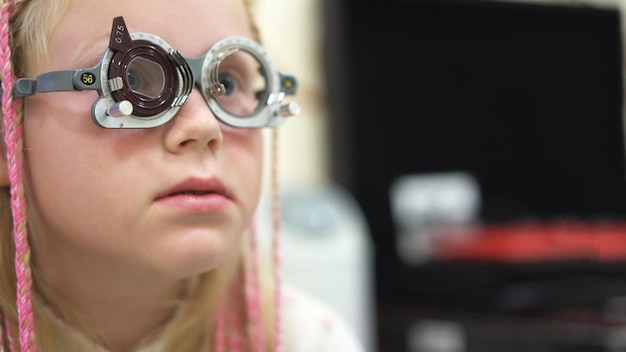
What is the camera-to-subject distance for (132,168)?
1.79ft

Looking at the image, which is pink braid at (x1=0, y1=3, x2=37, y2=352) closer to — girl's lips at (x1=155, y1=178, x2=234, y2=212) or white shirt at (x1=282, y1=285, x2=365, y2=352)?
girl's lips at (x1=155, y1=178, x2=234, y2=212)

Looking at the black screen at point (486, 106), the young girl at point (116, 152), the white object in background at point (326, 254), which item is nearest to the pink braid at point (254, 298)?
the young girl at point (116, 152)

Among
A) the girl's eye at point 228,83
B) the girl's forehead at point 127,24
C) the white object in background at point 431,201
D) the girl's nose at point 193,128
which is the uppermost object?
the girl's forehead at point 127,24

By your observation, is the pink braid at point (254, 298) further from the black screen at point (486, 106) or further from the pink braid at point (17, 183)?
the black screen at point (486, 106)

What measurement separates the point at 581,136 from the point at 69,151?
5.78 feet

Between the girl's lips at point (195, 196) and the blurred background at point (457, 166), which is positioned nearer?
the girl's lips at point (195, 196)

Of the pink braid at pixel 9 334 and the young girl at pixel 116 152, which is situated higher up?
the young girl at pixel 116 152

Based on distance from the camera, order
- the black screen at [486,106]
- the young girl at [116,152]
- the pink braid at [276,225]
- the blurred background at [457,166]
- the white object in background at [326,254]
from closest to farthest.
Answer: the young girl at [116,152], the pink braid at [276,225], the white object in background at [326,254], the blurred background at [457,166], the black screen at [486,106]

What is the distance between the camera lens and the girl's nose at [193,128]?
550 mm

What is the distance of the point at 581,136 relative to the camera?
201 centimetres

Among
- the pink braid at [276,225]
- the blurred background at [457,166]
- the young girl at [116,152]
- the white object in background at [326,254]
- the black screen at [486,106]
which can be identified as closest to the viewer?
the young girl at [116,152]

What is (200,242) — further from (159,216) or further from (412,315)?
(412,315)

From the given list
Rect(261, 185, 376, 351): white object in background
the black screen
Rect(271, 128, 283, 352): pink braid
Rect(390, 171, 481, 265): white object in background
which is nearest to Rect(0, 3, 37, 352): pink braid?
Rect(271, 128, 283, 352): pink braid

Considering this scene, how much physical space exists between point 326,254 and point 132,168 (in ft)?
3.02
